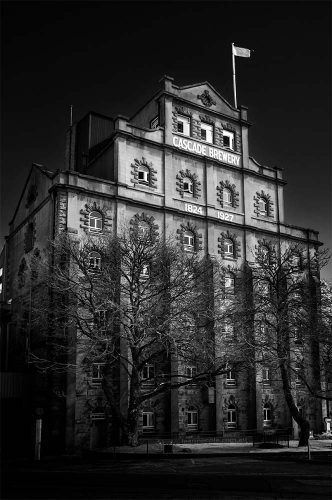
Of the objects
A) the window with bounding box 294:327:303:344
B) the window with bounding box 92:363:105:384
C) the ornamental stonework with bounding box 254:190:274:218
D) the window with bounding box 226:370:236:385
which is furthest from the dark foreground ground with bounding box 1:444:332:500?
the ornamental stonework with bounding box 254:190:274:218

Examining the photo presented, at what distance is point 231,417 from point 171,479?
19.3 m

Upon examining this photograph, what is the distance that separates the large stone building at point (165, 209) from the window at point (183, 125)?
11cm

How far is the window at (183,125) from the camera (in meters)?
43.3

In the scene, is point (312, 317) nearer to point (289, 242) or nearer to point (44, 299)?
point (289, 242)

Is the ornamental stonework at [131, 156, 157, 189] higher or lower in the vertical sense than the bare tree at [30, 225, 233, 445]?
higher

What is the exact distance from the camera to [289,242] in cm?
4747

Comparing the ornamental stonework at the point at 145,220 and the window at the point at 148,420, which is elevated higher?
the ornamental stonework at the point at 145,220

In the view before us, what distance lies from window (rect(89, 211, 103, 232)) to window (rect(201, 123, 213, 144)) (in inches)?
487

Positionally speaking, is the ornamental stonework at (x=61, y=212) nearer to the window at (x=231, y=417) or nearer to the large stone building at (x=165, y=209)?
the large stone building at (x=165, y=209)

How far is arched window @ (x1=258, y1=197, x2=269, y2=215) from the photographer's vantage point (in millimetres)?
46469

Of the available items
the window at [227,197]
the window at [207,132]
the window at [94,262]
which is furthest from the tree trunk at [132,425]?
the window at [207,132]

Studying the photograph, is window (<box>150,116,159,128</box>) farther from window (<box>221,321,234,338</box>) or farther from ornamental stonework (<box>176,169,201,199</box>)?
window (<box>221,321,234,338</box>)

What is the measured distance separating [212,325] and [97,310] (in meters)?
8.47

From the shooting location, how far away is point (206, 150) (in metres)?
44.1
